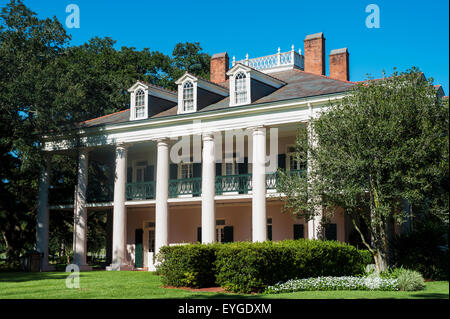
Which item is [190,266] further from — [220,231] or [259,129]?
[220,231]

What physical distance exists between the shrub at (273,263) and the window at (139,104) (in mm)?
13163

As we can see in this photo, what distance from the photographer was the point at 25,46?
30375 millimetres

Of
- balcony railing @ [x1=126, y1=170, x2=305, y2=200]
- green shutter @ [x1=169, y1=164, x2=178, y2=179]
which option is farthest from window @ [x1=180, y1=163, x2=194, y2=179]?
balcony railing @ [x1=126, y1=170, x2=305, y2=200]

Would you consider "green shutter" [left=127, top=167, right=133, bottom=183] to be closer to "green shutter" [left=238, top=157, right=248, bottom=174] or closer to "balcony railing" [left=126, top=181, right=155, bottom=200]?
"balcony railing" [left=126, top=181, right=155, bottom=200]

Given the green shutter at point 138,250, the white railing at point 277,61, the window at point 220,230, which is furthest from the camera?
the green shutter at point 138,250

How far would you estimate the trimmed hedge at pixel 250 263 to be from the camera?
16.0 meters

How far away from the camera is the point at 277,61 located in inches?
1216

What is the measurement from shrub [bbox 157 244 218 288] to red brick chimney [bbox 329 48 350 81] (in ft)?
48.8

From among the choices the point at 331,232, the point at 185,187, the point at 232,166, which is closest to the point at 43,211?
the point at 185,187

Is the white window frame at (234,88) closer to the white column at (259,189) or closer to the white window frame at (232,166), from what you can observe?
the white column at (259,189)

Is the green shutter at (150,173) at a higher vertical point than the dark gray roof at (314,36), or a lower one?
lower

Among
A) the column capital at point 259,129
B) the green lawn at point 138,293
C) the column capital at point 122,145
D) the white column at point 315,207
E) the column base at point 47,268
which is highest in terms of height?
the column capital at point 259,129

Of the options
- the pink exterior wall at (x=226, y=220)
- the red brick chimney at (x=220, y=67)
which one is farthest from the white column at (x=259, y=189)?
the red brick chimney at (x=220, y=67)

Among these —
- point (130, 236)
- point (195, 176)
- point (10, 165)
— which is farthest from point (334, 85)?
point (10, 165)
